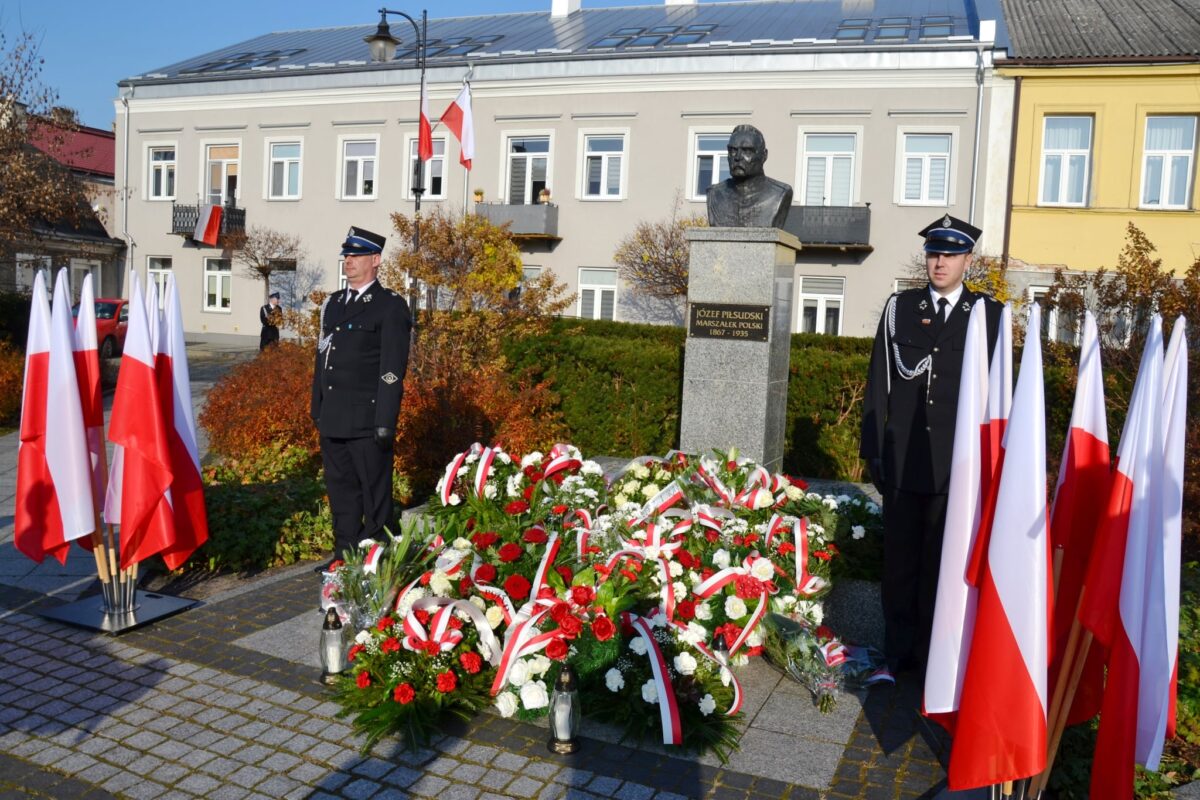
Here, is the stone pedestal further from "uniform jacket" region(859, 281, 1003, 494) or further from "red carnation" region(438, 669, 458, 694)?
"red carnation" region(438, 669, 458, 694)

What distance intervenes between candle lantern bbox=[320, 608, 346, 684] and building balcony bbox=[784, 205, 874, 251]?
63.1 ft

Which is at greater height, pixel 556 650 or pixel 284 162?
pixel 284 162

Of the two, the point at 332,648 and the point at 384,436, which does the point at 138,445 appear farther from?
the point at 332,648

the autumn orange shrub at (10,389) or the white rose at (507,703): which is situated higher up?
the autumn orange shrub at (10,389)

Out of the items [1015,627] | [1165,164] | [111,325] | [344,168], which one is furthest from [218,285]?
[1015,627]

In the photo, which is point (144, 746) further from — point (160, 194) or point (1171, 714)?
point (160, 194)

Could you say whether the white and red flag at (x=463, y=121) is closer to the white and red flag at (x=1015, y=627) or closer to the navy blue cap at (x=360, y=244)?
the navy blue cap at (x=360, y=244)

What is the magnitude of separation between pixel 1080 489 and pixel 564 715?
6.57ft

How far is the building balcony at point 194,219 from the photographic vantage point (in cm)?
2858

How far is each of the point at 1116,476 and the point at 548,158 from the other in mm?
23473

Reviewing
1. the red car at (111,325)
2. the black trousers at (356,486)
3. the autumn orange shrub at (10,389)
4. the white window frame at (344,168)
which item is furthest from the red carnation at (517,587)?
the white window frame at (344,168)

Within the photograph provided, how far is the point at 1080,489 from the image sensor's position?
124 inches

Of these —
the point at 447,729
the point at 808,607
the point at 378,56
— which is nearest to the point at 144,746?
the point at 447,729

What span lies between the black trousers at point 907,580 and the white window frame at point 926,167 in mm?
18819
